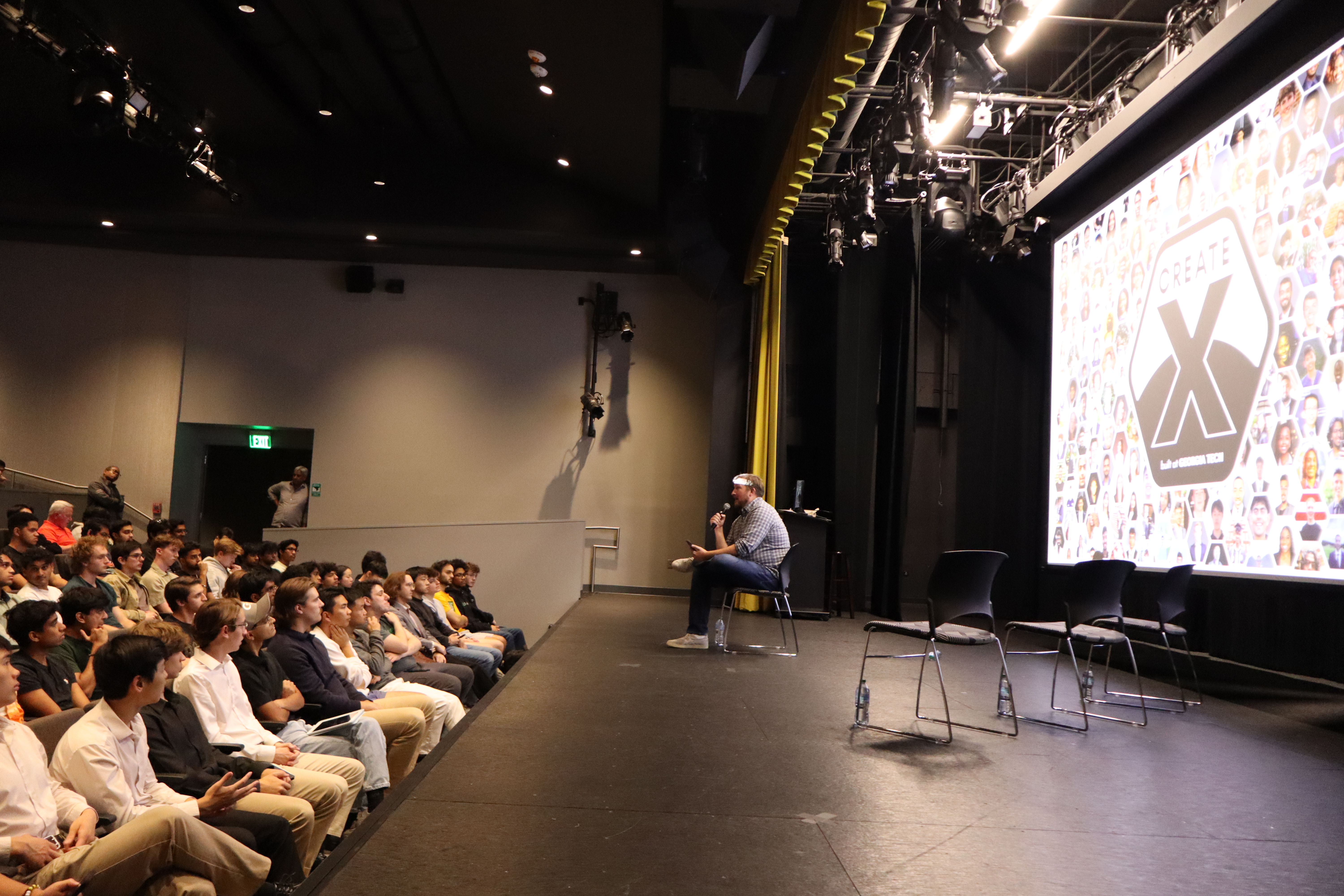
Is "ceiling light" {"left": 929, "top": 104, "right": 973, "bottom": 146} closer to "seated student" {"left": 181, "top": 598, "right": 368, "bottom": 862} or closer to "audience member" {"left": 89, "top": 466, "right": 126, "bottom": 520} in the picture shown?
"seated student" {"left": 181, "top": 598, "right": 368, "bottom": 862}

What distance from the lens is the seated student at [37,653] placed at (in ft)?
10.1

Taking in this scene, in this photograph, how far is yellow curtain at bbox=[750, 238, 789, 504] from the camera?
9531 millimetres

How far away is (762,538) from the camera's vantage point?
235 inches

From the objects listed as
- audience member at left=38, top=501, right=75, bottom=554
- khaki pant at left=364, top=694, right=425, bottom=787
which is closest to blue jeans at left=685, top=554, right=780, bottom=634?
khaki pant at left=364, top=694, right=425, bottom=787

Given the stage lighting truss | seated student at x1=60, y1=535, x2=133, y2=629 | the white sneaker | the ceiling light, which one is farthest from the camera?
the stage lighting truss

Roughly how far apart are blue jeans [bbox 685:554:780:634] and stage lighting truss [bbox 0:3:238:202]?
5.74 metres

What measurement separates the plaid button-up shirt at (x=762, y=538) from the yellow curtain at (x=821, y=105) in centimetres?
236

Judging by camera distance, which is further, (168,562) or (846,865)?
(168,562)

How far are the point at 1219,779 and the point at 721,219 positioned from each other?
7960 mm

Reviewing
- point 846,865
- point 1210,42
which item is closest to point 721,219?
point 1210,42

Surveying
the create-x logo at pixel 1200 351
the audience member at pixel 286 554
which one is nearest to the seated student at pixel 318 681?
the audience member at pixel 286 554

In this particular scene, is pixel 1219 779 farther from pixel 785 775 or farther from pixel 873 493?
pixel 873 493

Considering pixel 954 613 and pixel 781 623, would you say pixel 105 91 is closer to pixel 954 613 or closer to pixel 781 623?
pixel 781 623

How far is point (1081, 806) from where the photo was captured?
287 cm
